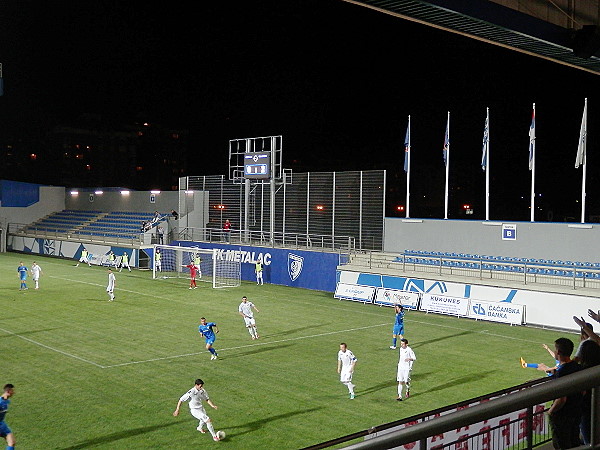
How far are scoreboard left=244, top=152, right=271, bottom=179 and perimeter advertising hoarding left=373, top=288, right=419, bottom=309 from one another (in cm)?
1319

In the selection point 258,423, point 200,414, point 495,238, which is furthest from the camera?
point 495,238

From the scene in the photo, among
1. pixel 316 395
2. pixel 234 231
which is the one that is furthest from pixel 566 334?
pixel 234 231

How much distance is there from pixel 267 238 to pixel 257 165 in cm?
602

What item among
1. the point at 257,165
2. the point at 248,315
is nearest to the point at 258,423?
the point at 248,315

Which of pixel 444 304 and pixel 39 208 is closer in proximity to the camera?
pixel 444 304

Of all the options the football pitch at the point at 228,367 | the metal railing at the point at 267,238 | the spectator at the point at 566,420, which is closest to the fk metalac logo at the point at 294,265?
the metal railing at the point at 267,238

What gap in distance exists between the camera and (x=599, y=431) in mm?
3340

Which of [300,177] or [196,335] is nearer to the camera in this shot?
[196,335]

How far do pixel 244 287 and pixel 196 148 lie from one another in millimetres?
72990

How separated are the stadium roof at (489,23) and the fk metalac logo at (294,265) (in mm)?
29591

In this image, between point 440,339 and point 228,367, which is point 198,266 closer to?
point 440,339

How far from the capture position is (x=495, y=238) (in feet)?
107

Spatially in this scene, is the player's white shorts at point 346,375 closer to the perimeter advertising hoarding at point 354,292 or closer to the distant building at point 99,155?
the perimeter advertising hoarding at point 354,292

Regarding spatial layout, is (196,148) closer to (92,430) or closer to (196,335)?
(196,335)
